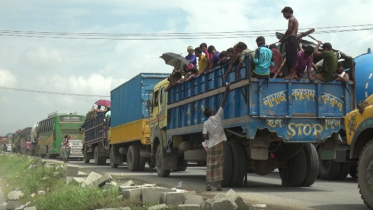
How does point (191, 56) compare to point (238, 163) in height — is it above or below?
above

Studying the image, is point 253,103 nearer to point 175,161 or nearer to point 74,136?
point 175,161

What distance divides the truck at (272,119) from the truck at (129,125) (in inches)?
214

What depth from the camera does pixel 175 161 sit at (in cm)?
1638

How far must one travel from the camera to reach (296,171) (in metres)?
12.7

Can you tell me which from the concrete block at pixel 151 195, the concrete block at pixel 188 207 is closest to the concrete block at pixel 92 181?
the concrete block at pixel 151 195

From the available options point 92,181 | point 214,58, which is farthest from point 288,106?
point 92,181

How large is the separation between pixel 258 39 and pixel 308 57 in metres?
1.08

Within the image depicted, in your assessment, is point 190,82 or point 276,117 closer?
point 276,117

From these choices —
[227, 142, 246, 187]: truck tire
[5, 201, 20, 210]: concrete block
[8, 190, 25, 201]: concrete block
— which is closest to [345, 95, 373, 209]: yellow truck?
[227, 142, 246, 187]: truck tire

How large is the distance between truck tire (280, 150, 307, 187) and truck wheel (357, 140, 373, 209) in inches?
180

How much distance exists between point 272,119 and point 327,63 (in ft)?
5.79

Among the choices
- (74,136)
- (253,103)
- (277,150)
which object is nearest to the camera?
(253,103)

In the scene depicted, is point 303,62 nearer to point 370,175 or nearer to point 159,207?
point 370,175

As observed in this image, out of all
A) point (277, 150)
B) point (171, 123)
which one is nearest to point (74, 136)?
point (171, 123)
